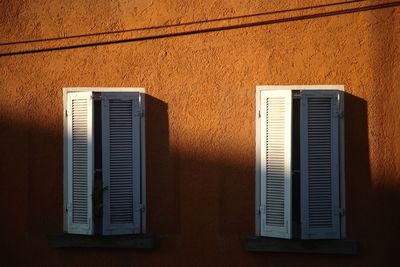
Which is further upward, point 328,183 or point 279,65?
point 279,65

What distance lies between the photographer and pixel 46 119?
817 centimetres

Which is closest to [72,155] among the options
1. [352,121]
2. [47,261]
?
[47,261]

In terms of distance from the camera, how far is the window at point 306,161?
7695 millimetres

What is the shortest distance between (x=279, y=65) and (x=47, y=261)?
313 centimetres

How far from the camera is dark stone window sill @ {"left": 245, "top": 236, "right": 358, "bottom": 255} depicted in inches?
302

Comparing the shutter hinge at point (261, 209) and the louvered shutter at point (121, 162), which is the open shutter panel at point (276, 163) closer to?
the shutter hinge at point (261, 209)

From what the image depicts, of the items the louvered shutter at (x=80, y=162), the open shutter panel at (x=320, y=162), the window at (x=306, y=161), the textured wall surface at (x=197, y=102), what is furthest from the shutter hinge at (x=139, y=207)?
the open shutter panel at (x=320, y=162)

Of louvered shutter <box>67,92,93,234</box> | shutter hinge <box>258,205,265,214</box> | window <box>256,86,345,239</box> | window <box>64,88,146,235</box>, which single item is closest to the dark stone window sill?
window <box>256,86,345,239</box>

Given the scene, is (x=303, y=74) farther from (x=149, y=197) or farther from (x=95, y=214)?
(x=95, y=214)

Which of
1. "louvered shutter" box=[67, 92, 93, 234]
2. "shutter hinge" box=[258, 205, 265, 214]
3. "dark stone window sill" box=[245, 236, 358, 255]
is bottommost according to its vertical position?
"dark stone window sill" box=[245, 236, 358, 255]

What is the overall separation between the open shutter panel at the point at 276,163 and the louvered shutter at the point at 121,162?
1274 millimetres

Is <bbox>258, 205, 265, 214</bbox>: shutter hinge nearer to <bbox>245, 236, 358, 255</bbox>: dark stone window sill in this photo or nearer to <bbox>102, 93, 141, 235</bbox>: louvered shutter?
<bbox>245, 236, 358, 255</bbox>: dark stone window sill

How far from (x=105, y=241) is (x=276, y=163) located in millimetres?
1918

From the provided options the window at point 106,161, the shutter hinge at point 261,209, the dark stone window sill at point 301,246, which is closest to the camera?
the dark stone window sill at point 301,246
